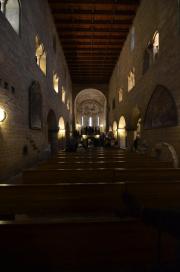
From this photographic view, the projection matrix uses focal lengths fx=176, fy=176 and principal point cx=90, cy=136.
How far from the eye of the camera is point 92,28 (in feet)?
40.7

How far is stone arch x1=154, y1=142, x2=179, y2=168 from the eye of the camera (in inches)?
229

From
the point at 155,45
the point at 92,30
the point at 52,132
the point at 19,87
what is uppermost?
the point at 92,30

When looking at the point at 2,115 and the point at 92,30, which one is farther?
the point at 92,30

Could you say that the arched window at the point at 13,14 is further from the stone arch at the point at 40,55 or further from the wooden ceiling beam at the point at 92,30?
the wooden ceiling beam at the point at 92,30

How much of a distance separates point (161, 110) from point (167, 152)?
1.66 metres

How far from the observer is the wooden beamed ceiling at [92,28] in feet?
34.0

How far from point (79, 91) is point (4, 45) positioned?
19.0m

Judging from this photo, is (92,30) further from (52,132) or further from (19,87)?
(19,87)

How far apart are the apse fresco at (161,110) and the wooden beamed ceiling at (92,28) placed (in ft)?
21.6

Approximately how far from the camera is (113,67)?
19422mm

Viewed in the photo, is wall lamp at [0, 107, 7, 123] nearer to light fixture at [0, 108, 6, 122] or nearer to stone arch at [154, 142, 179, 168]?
light fixture at [0, 108, 6, 122]

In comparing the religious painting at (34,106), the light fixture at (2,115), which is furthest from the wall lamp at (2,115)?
the religious painting at (34,106)

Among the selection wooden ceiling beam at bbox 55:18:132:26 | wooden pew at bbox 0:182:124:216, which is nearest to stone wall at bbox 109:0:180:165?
wooden ceiling beam at bbox 55:18:132:26

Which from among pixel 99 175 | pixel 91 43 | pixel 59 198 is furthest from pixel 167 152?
pixel 91 43
